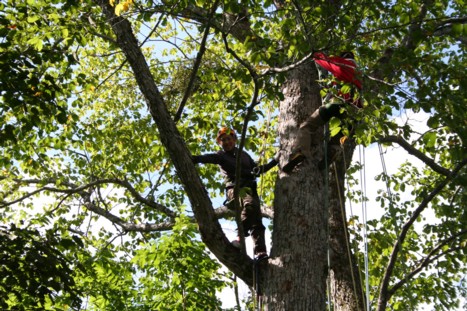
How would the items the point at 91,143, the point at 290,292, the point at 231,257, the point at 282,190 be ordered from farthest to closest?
1. the point at 91,143
2. the point at 282,190
3. the point at 231,257
4. the point at 290,292

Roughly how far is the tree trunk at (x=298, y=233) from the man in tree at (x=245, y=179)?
38 cm

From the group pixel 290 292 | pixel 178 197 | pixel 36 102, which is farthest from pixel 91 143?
pixel 290 292

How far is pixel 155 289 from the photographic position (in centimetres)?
625

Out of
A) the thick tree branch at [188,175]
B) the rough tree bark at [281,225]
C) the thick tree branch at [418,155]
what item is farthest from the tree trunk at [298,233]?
the thick tree branch at [418,155]

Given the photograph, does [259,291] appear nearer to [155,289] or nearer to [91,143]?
[155,289]

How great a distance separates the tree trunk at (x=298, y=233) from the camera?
391 cm

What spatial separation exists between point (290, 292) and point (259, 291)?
333mm

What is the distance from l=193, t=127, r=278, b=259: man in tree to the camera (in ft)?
15.8

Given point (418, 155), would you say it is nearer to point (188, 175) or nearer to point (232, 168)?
point (232, 168)

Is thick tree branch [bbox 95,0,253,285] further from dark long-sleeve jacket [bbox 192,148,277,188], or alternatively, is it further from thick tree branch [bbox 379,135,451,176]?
thick tree branch [bbox 379,135,451,176]

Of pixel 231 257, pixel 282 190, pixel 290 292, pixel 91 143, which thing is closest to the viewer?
pixel 290 292

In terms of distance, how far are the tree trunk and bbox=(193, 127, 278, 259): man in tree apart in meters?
0.38

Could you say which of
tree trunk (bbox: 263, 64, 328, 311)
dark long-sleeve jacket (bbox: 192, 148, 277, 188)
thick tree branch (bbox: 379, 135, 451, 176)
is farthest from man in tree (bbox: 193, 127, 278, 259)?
thick tree branch (bbox: 379, 135, 451, 176)

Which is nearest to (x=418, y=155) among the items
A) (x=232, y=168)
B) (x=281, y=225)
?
(x=232, y=168)
